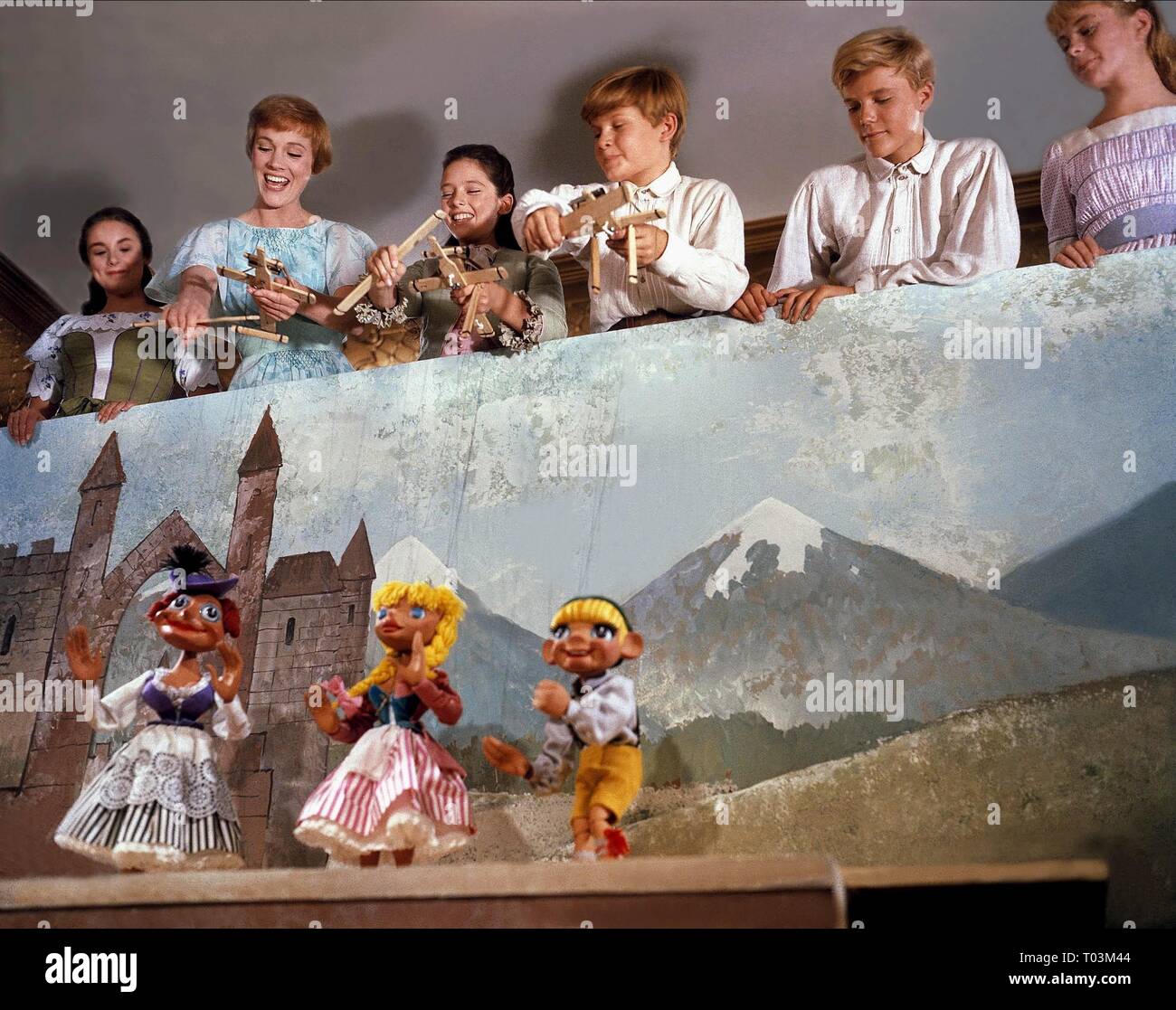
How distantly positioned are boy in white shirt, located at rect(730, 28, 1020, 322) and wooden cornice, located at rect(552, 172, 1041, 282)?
0.55 m

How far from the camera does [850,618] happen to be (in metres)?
3.73

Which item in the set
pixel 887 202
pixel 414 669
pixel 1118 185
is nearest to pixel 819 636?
pixel 414 669

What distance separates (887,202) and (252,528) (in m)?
2.28

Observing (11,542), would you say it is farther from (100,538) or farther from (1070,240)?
(1070,240)

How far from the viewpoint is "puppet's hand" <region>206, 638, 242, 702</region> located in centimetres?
362

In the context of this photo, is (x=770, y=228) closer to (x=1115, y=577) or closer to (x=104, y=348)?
(x=1115, y=577)

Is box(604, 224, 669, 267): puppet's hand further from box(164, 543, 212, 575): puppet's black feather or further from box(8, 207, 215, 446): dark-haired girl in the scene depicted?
box(8, 207, 215, 446): dark-haired girl

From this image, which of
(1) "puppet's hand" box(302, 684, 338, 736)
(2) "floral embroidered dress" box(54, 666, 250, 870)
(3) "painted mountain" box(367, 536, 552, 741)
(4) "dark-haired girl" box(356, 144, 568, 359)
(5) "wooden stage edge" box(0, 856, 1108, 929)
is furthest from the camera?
(4) "dark-haired girl" box(356, 144, 568, 359)

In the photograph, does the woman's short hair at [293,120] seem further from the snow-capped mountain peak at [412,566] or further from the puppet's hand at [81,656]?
the puppet's hand at [81,656]

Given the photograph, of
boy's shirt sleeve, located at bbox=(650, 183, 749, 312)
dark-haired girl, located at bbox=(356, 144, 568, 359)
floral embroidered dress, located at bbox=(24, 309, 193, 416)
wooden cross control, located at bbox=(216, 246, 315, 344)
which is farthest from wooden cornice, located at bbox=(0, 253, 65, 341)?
boy's shirt sleeve, located at bbox=(650, 183, 749, 312)

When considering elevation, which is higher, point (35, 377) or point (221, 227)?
point (221, 227)

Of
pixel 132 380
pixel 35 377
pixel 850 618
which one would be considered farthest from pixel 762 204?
pixel 35 377

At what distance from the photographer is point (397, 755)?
3365 mm

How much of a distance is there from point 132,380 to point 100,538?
2.21 feet
